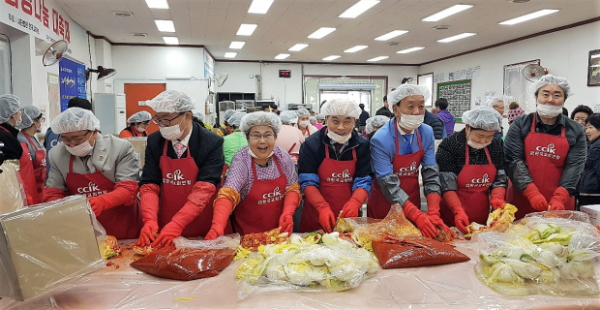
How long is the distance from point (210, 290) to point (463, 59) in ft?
41.0

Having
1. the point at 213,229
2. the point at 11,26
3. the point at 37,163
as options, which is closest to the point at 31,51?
the point at 11,26

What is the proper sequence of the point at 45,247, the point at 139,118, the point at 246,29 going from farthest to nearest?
the point at 246,29 < the point at 139,118 < the point at 45,247

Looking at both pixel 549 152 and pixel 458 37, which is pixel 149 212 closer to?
pixel 549 152

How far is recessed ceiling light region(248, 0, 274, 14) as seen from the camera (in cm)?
674

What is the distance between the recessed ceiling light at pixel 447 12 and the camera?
22.5 feet

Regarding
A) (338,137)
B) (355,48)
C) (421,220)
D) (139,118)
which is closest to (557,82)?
(421,220)

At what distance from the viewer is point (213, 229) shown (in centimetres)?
205

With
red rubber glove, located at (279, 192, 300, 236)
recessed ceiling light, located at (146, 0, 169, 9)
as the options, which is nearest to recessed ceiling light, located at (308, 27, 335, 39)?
recessed ceiling light, located at (146, 0, 169, 9)

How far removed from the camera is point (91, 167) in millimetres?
2225

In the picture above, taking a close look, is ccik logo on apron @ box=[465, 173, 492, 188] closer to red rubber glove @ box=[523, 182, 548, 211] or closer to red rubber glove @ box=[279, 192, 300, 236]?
red rubber glove @ box=[523, 182, 548, 211]

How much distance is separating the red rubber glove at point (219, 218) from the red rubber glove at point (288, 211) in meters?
0.30

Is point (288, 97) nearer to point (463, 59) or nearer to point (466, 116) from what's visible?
point (463, 59)

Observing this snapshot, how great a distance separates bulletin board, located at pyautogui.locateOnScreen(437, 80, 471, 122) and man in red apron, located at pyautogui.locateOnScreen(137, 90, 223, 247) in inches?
450

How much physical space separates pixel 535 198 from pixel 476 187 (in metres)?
0.35
